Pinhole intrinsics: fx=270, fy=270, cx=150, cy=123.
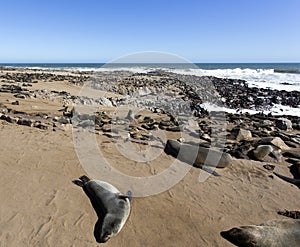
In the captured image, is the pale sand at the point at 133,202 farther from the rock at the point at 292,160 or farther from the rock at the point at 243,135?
the rock at the point at 243,135

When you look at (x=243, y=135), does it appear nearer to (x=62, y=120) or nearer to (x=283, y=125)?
(x=283, y=125)

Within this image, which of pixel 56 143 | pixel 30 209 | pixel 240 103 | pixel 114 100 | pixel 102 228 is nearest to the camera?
pixel 102 228

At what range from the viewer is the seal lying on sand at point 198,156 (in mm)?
5273

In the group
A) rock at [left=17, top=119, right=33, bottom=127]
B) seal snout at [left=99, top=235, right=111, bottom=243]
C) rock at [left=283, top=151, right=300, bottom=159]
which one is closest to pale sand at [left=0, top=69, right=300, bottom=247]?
seal snout at [left=99, top=235, right=111, bottom=243]

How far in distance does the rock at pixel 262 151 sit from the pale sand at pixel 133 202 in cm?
34

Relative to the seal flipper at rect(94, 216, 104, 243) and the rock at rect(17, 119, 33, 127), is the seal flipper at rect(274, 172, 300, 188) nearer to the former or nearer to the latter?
the seal flipper at rect(94, 216, 104, 243)

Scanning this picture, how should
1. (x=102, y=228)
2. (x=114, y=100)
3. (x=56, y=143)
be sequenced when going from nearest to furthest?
(x=102, y=228), (x=56, y=143), (x=114, y=100)

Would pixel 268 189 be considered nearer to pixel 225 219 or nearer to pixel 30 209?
pixel 225 219

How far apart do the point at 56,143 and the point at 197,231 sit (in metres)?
3.51

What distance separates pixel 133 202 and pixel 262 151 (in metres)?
3.48

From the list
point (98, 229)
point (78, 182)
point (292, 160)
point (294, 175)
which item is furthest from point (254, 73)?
point (98, 229)

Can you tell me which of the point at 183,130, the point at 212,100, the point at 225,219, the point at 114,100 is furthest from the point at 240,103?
the point at 225,219

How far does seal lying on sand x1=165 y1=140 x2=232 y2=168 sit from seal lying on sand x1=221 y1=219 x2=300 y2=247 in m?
1.91

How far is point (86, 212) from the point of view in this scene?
11.7 ft
